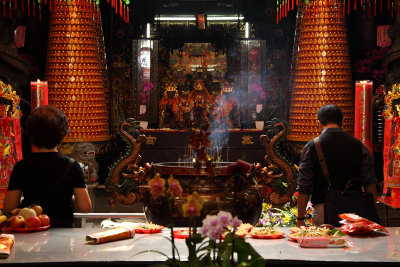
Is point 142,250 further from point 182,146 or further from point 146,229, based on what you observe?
point 182,146

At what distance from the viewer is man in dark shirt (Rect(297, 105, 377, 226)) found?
11.2 feet

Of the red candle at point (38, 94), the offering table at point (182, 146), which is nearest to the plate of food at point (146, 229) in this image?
the red candle at point (38, 94)

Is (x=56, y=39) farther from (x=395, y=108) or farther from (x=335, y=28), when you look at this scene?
(x=395, y=108)

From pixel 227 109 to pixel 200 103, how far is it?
0.41 meters

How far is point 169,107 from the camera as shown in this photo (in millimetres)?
8664

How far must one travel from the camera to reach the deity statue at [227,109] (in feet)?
28.2

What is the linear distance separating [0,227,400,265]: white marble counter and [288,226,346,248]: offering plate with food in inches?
1.1

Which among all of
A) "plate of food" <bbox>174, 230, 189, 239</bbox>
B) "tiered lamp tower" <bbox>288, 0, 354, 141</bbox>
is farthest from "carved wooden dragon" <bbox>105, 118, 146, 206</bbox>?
"tiered lamp tower" <bbox>288, 0, 354, 141</bbox>

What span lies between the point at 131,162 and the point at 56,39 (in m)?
3.93

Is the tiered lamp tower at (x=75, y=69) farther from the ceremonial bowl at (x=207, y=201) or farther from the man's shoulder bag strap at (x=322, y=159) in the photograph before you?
the man's shoulder bag strap at (x=322, y=159)

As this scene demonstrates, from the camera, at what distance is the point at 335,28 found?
24.8 ft

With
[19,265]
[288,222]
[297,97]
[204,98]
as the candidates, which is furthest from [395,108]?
[19,265]

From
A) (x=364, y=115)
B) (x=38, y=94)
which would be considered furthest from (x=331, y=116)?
(x=38, y=94)

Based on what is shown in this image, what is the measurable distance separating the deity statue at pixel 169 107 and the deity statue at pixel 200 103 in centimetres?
23
